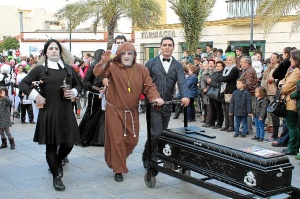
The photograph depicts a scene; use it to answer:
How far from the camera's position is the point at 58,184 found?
5.61 metres

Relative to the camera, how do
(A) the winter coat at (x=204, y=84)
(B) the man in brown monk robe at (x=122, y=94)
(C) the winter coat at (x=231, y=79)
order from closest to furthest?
1. (B) the man in brown monk robe at (x=122, y=94)
2. (C) the winter coat at (x=231, y=79)
3. (A) the winter coat at (x=204, y=84)

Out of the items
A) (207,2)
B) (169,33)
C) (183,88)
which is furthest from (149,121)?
(169,33)

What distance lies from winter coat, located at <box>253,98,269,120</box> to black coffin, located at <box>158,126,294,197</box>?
4015 mm

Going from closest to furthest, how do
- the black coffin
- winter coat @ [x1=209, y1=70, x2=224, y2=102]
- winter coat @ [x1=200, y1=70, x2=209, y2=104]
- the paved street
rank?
the black coffin
the paved street
winter coat @ [x1=209, y1=70, x2=224, y2=102]
winter coat @ [x1=200, y1=70, x2=209, y2=104]

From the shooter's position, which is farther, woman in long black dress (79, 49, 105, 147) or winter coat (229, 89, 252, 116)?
winter coat (229, 89, 252, 116)

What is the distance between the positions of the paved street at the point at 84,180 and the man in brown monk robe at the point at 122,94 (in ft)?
1.24

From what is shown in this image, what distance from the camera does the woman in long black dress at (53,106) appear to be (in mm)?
5541

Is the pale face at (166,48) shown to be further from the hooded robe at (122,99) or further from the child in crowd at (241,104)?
the child in crowd at (241,104)

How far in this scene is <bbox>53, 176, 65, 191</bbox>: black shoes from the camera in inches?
220

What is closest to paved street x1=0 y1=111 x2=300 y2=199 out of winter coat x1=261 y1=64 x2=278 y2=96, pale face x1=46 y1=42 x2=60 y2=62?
pale face x1=46 y1=42 x2=60 y2=62

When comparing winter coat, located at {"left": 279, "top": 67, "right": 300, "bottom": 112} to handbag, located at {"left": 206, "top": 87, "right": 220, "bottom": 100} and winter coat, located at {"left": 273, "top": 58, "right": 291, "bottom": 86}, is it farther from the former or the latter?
handbag, located at {"left": 206, "top": 87, "right": 220, "bottom": 100}

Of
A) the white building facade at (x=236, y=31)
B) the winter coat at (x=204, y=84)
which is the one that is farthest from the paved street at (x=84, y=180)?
the white building facade at (x=236, y=31)

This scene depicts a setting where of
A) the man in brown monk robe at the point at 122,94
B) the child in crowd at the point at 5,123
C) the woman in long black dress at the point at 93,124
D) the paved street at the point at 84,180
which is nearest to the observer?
the paved street at the point at 84,180

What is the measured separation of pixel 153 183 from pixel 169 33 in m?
21.2
